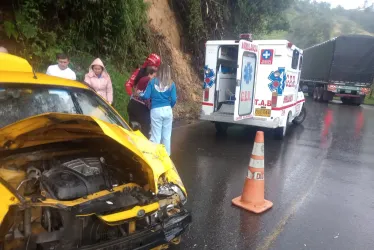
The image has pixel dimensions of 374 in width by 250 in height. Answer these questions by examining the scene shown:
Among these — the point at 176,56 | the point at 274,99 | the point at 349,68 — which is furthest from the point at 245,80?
the point at 349,68

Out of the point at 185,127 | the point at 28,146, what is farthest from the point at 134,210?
the point at 185,127

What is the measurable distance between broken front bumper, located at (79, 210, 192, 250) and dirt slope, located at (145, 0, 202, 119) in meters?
8.40

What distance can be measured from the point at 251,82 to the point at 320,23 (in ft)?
198

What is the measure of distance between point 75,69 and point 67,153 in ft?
19.3

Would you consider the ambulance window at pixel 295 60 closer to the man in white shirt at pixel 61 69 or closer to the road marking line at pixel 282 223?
the road marking line at pixel 282 223

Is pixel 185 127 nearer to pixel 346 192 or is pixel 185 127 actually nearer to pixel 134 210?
pixel 346 192

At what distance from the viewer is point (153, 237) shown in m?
2.65

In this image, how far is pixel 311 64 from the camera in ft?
84.6

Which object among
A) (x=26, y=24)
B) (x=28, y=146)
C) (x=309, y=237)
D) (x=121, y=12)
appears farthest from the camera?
(x=121, y=12)

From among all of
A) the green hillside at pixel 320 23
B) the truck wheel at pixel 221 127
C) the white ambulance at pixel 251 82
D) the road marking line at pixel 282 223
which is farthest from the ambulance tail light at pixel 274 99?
the green hillside at pixel 320 23

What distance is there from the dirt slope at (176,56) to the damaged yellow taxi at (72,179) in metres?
7.86

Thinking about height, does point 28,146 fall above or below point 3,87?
below

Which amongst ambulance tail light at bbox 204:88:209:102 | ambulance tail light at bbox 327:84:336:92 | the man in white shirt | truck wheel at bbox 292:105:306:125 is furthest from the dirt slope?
ambulance tail light at bbox 327:84:336:92

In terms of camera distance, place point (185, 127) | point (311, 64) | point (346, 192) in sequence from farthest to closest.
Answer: point (311, 64) < point (185, 127) < point (346, 192)
